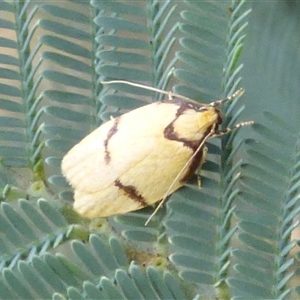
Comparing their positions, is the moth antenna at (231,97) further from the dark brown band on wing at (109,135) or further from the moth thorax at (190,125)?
the dark brown band on wing at (109,135)

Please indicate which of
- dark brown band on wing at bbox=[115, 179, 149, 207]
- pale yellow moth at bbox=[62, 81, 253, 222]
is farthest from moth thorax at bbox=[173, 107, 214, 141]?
dark brown band on wing at bbox=[115, 179, 149, 207]

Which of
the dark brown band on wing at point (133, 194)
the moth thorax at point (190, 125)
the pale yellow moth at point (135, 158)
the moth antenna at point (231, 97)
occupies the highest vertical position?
the moth antenna at point (231, 97)

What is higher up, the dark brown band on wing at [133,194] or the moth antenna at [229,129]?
the moth antenna at [229,129]

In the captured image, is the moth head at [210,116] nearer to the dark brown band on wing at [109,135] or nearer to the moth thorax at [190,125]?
the moth thorax at [190,125]

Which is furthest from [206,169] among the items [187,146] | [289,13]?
[289,13]

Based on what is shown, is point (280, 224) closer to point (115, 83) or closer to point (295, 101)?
point (295, 101)

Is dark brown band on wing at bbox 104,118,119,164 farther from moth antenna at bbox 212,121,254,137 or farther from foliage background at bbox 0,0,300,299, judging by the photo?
moth antenna at bbox 212,121,254,137

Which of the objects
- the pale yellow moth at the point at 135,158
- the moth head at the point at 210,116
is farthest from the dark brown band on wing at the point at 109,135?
the moth head at the point at 210,116
